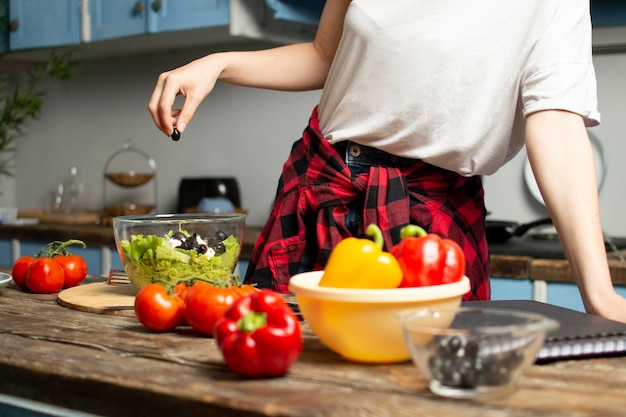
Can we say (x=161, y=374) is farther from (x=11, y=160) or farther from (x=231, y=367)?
(x=11, y=160)

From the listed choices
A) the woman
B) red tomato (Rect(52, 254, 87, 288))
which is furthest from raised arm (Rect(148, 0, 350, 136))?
red tomato (Rect(52, 254, 87, 288))

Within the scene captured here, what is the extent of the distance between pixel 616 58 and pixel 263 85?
1.42 meters

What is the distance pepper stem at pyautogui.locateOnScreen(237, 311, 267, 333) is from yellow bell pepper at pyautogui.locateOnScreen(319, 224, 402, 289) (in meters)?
0.11

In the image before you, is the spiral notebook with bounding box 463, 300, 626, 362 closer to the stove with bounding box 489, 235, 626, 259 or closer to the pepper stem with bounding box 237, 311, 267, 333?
the pepper stem with bounding box 237, 311, 267, 333

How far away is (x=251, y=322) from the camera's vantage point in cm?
83

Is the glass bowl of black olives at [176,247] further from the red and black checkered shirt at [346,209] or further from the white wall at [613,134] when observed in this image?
the white wall at [613,134]

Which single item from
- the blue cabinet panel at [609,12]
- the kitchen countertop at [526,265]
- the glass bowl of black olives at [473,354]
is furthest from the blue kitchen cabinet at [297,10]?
the glass bowl of black olives at [473,354]

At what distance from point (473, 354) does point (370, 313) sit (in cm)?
15

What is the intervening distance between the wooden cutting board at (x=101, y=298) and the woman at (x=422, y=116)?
0.26 metres

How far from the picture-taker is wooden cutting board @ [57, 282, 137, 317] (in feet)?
4.09

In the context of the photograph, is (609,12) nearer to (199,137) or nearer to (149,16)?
(149,16)

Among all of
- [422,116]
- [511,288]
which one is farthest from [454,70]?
[511,288]

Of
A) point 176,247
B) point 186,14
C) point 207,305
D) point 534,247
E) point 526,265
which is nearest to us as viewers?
point 207,305

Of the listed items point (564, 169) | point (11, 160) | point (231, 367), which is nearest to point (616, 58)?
point (564, 169)
